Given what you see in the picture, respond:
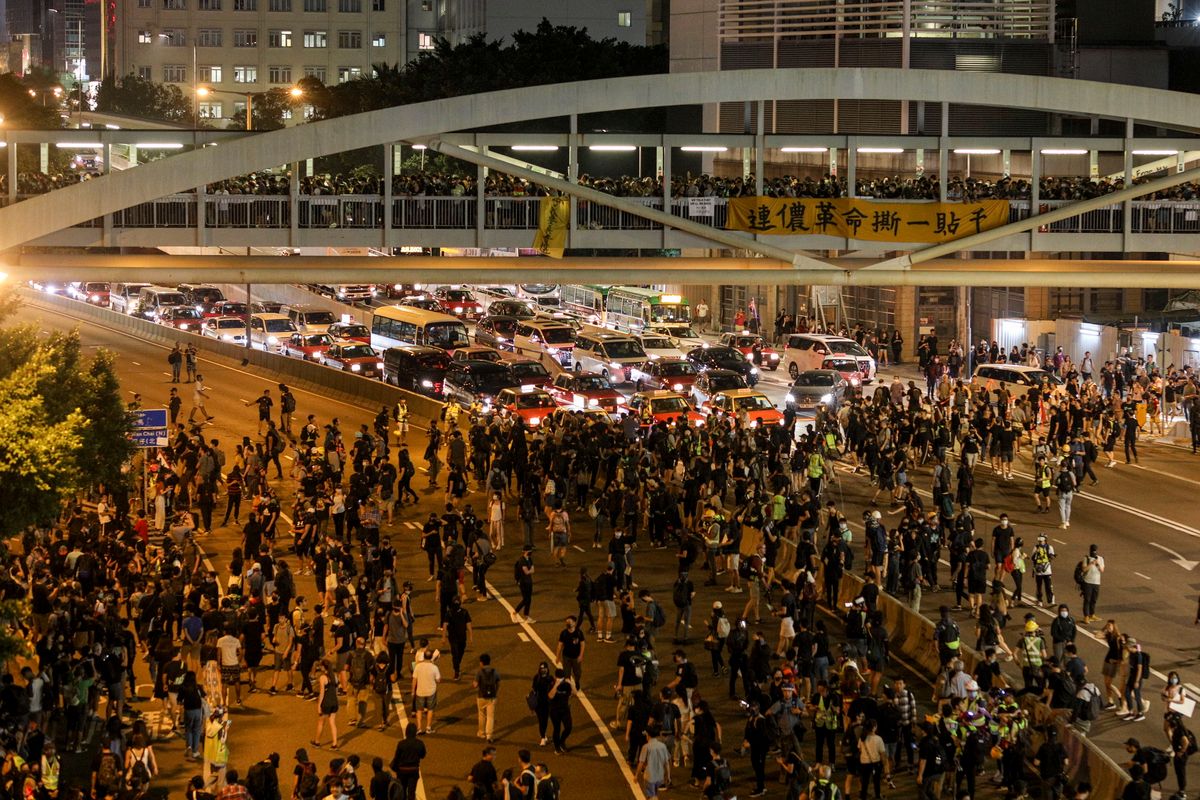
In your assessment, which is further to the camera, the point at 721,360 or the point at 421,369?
the point at 721,360

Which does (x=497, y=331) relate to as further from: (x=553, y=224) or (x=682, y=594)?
(x=682, y=594)

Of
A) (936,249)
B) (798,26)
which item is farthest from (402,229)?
(798,26)

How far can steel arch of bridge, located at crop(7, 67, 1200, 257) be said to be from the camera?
33875mm

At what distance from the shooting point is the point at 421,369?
173 ft

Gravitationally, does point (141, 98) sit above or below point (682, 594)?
above

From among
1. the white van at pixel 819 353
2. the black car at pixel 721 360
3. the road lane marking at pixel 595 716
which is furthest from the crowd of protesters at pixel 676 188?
the black car at pixel 721 360

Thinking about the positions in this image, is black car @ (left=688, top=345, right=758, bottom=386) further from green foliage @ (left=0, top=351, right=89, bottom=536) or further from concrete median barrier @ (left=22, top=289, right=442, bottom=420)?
green foliage @ (left=0, top=351, right=89, bottom=536)

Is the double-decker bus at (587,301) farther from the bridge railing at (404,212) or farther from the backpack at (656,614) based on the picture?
the backpack at (656,614)

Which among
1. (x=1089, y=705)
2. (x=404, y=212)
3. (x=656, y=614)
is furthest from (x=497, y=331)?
(x=1089, y=705)

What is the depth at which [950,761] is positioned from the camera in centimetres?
2041

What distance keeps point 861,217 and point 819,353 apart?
1483 cm

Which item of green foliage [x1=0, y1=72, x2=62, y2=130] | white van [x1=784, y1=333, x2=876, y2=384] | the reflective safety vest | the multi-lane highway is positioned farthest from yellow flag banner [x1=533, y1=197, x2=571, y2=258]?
green foliage [x1=0, y1=72, x2=62, y2=130]

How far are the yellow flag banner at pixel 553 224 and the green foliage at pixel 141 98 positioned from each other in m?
95.5

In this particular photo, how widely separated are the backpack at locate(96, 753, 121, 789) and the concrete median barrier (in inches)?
1106
